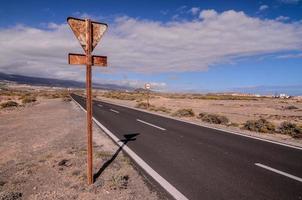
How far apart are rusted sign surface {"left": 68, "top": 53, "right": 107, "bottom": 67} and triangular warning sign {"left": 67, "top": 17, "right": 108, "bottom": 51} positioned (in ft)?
0.76

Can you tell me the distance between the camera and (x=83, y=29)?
20.0 ft

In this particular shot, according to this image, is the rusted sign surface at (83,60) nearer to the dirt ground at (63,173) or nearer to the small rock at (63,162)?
the dirt ground at (63,173)

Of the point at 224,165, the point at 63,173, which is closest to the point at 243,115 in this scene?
the point at 224,165

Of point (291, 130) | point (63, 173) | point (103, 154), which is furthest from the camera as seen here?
point (291, 130)

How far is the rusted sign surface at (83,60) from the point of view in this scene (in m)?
6.02

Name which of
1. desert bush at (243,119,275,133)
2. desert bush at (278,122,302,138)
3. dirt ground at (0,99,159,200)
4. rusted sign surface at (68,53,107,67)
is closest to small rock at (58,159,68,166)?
dirt ground at (0,99,159,200)

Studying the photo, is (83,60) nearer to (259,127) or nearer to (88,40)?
(88,40)

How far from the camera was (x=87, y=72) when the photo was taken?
6.23 meters

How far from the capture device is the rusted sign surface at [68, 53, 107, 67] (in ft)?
19.7

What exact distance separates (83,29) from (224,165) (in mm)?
5078

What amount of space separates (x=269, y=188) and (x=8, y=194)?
5262mm

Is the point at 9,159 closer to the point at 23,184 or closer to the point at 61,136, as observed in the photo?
the point at 23,184

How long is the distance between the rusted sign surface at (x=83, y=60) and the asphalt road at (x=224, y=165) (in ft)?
10.1

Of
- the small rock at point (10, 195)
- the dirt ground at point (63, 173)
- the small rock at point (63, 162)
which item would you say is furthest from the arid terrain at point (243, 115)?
the small rock at point (10, 195)
